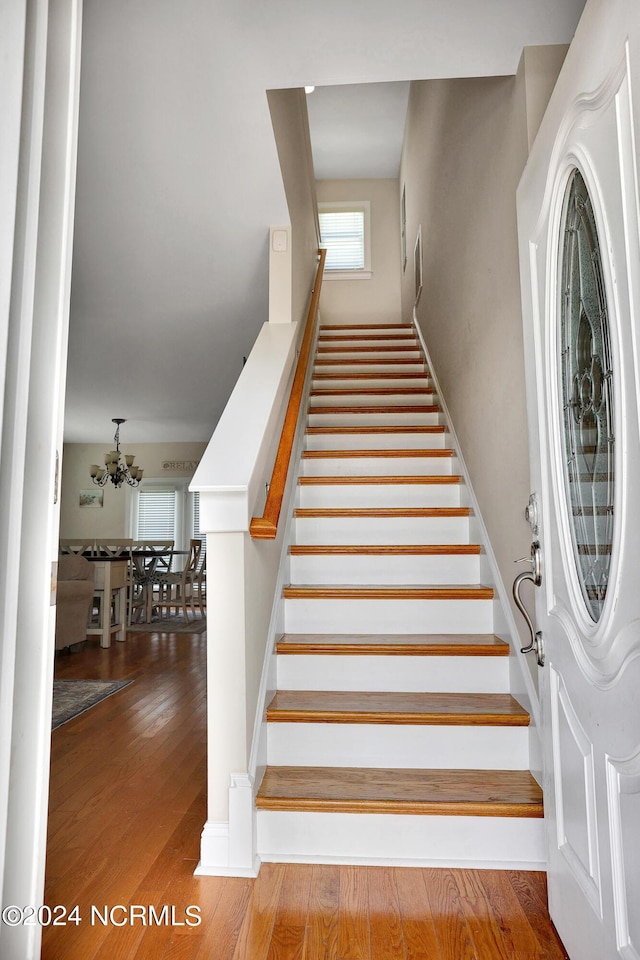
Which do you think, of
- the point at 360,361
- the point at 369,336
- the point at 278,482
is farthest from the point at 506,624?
the point at 369,336

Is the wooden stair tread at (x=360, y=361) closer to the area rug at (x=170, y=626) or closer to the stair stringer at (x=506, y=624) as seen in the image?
the stair stringer at (x=506, y=624)

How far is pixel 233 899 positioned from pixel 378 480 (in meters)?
2.31

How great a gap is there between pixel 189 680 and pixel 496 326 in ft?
10.5

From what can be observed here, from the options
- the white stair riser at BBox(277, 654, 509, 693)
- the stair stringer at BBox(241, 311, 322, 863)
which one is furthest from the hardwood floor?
the white stair riser at BBox(277, 654, 509, 693)

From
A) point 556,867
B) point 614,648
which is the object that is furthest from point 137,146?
point 556,867

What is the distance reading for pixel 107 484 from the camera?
1107 cm

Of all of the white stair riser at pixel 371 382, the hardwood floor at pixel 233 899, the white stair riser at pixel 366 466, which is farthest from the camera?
the white stair riser at pixel 371 382

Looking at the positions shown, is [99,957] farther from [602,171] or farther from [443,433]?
[443,433]

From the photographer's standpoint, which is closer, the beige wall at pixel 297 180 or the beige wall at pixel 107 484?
the beige wall at pixel 297 180

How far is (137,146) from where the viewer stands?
304 cm

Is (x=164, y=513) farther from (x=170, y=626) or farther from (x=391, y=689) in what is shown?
(x=391, y=689)

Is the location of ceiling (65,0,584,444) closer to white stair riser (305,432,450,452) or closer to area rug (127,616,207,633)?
white stair riser (305,432,450,452)

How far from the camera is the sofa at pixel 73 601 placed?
17.7ft

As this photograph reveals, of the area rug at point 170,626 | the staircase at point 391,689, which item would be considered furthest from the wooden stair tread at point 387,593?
the area rug at point 170,626
